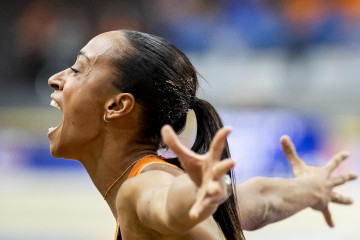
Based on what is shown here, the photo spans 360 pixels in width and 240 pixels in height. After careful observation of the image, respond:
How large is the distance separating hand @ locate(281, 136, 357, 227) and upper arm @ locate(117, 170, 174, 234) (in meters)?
0.34

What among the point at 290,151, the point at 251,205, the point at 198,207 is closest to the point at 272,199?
the point at 251,205

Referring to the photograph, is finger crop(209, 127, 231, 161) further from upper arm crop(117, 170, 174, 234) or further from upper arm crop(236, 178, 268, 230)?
upper arm crop(236, 178, 268, 230)

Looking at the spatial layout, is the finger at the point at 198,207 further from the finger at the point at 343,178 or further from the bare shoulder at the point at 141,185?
the finger at the point at 343,178

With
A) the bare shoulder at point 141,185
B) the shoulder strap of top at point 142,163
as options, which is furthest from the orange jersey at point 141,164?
the bare shoulder at point 141,185

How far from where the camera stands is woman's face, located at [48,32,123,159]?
7.13 feet

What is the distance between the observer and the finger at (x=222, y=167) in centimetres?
133

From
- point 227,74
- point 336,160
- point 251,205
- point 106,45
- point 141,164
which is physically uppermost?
point 106,45

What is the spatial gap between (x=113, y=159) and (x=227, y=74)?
17.7 feet

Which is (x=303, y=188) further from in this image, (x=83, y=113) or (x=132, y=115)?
(x=83, y=113)

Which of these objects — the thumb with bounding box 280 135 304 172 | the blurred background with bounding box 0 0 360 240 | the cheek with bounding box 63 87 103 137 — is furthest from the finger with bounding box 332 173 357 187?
the blurred background with bounding box 0 0 360 240

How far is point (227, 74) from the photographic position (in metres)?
7.51

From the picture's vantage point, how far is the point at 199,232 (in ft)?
5.92

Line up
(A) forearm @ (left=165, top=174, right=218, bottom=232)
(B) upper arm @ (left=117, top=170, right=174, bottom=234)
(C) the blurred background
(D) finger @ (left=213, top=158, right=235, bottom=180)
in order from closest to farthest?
(D) finger @ (left=213, top=158, right=235, bottom=180)
(A) forearm @ (left=165, top=174, right=218, bottom=232)
(B) upper arm @ (left=117, top=170, right=174, bottom=234)
(C) the blurred background

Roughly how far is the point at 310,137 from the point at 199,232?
485cm
